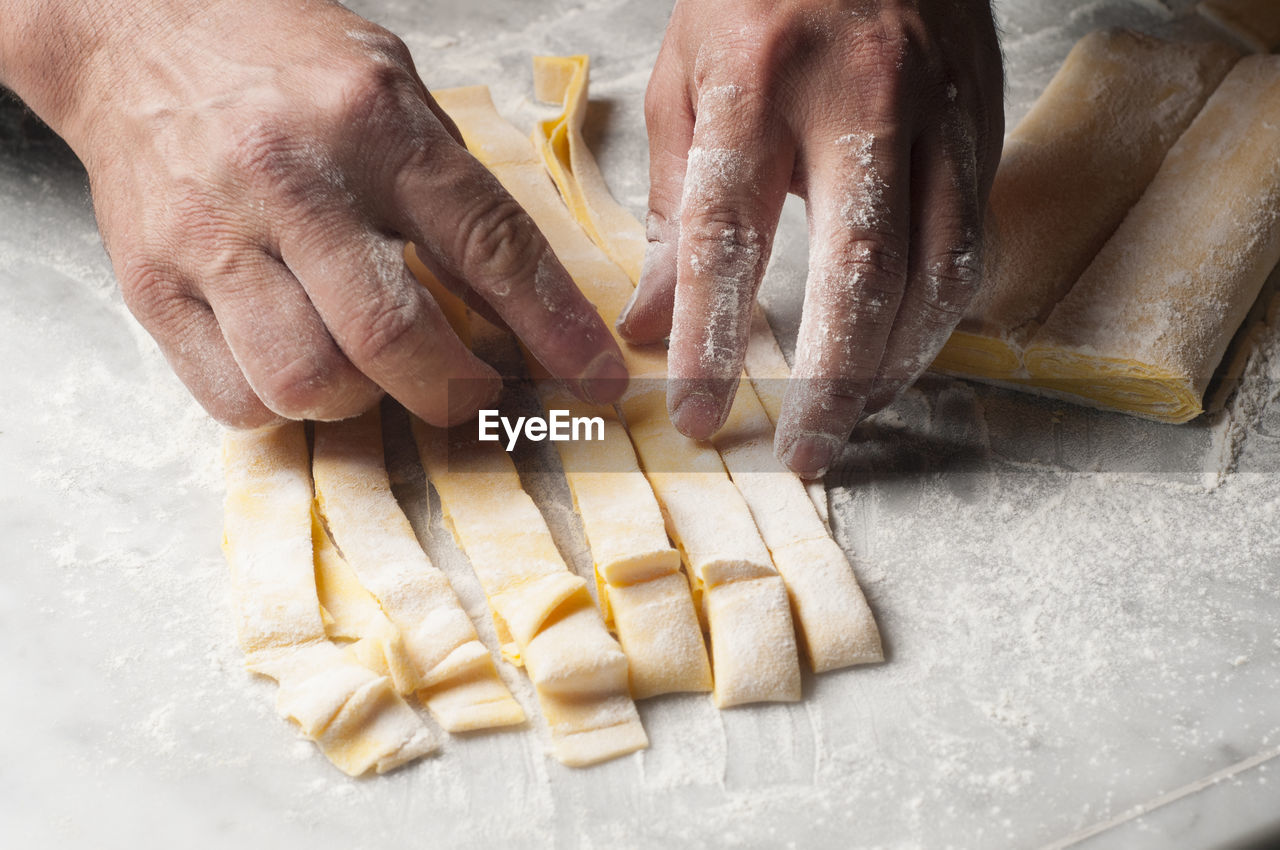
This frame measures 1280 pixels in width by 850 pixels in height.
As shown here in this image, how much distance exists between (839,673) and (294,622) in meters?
0.88

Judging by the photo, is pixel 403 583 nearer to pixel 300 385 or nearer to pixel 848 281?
pixel 300 385

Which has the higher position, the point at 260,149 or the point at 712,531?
the point at 260,149

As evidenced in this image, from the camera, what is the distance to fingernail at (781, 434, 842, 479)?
1.86m

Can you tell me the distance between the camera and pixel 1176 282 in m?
2.12

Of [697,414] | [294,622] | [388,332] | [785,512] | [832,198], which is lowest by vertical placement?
[294,622]

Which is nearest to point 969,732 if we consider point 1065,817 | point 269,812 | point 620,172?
point 1065,817

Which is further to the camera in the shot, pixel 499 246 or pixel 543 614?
pixel 499 246

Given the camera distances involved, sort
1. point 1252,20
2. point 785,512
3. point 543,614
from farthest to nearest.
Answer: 1. point 1252,20
2. point 785,512
3. point 543,614

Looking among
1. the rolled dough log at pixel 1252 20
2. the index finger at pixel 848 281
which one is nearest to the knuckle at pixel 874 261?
the index finger at pixel 848 281

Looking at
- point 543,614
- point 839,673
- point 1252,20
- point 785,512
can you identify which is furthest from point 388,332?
point 1252,20

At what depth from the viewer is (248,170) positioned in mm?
1791

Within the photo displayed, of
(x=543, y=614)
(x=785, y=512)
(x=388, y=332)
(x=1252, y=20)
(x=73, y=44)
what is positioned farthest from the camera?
(x=1252, y=20)

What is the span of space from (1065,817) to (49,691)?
5.19 ft

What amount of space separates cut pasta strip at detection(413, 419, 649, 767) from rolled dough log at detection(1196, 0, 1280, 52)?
100 inches
